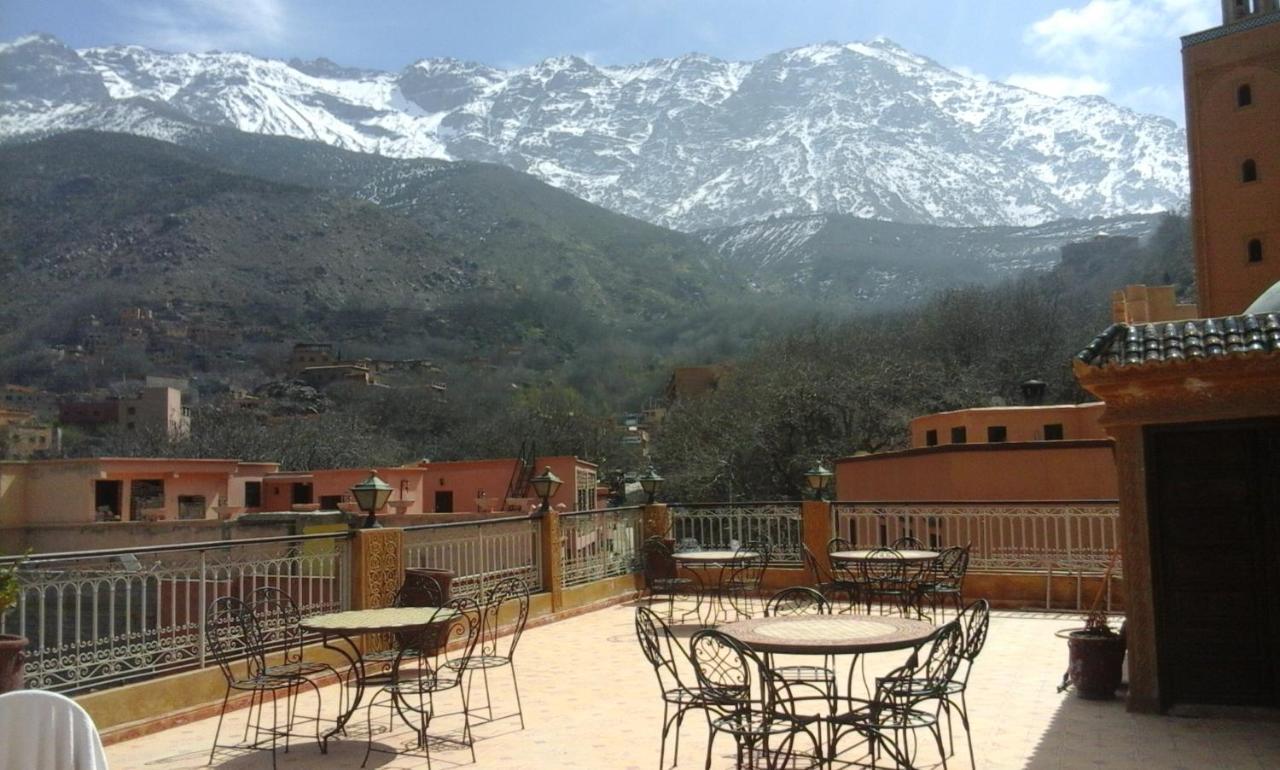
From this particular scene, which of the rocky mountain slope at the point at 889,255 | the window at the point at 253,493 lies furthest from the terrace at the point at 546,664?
the rocky mountain slope at the point at 889,255

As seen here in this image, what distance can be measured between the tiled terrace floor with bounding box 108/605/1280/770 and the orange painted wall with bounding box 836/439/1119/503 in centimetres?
916

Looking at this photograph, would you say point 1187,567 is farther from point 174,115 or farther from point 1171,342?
point 174,115

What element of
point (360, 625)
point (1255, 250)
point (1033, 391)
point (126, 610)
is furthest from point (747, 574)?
point (1255, 250)

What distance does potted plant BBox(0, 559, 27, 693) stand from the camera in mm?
5027

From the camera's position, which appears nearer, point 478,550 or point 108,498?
point 478,550

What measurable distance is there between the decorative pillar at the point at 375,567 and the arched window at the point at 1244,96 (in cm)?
3001

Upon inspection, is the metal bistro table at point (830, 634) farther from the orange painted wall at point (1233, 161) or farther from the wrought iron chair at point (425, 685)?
the orange painted wall at point (1233, 161)

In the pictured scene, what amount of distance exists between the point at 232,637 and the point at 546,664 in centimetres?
256

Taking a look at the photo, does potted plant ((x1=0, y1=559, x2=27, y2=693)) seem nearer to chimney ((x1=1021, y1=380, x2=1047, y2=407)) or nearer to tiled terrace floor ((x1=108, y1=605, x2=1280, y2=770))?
tiled terrace floor ((x1=108, y1=605, x2=1280, y2=770))

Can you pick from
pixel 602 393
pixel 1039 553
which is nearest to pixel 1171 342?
pixel 1039 553

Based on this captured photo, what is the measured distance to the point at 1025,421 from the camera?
853 inches

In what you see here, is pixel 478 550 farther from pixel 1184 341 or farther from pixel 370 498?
pixel 1184 341

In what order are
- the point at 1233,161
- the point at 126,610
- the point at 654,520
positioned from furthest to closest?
the point at 1233,161 → the point at 654,520 → the point at 126,610

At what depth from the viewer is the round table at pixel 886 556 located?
9.34 meters
